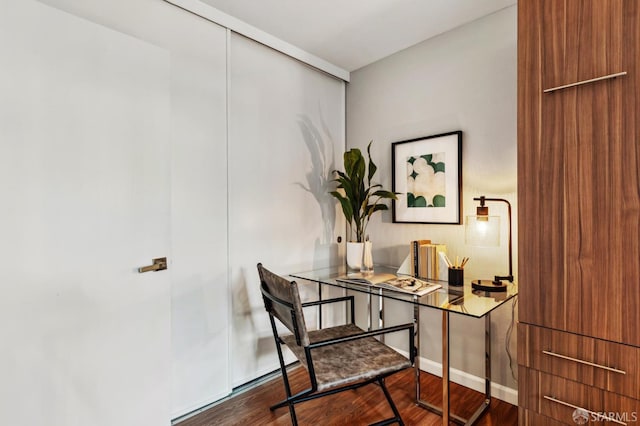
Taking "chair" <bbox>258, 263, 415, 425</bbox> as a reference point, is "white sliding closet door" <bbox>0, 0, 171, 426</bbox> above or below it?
above

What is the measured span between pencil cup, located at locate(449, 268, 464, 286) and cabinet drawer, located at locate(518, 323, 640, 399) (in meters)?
0.52

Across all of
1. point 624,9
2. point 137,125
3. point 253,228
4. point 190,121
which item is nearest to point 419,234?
point 253,228

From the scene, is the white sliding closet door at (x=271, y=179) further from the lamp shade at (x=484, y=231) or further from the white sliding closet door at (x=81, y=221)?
the lamp shade at (x=484, y=231)

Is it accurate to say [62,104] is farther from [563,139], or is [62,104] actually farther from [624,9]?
[624,9]

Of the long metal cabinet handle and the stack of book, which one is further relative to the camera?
the stack of book

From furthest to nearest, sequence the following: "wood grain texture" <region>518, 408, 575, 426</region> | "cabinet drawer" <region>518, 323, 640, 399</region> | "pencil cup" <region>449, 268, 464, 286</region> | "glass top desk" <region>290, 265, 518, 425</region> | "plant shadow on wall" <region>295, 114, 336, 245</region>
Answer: "plant shadow on wall" <region>295, 114, 336, 245</region>, "pencil cup" <region>449, 268, 464, 286</region>, "glass top desk" <region>290, 265, 518, 425</region>, "wood grain texture" <region>518, 408, 575, 426</region>, "cabinet drawer" <region>518, 323, 640, 399</region>

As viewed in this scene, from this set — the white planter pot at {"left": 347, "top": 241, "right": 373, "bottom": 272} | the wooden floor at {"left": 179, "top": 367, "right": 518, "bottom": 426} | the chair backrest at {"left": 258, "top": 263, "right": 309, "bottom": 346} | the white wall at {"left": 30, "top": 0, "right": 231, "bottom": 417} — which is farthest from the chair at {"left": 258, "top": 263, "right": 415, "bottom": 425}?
the white planter pot at {"left": 347, "top": 241, "right": 373, "bottom": 272}

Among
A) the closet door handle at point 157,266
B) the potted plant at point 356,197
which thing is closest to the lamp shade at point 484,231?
the potted plant at point 356,197

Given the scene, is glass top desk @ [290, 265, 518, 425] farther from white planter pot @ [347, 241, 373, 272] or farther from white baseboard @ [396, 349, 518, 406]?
white planter pot @ [347, 241, 373, 272]

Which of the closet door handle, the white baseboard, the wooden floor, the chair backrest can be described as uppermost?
the closet door handle

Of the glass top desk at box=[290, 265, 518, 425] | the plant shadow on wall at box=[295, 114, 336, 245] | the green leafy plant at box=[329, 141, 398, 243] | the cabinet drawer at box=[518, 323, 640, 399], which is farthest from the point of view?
the plant shadow on wall at box=[295, 114, 336, 245]

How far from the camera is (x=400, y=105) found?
248 cm

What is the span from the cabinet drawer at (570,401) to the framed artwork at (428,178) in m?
1.05

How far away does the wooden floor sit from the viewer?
1801 mm
